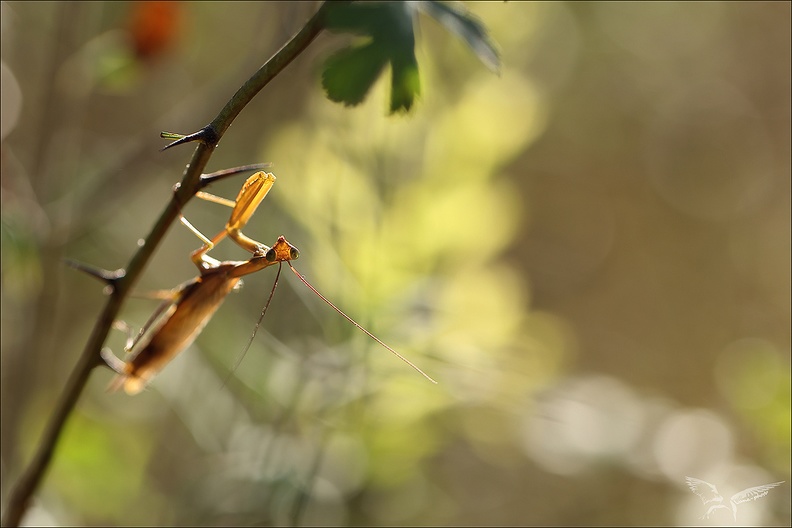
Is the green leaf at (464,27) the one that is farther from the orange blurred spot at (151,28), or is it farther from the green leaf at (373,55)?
the orange blurred spot at (151,28)

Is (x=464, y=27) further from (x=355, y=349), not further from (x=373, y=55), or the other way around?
(x=355, y=349)

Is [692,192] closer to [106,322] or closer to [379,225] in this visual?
[379,225]

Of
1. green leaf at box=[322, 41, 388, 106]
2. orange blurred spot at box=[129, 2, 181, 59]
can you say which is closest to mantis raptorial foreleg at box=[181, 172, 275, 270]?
green leaf at box=[322, 41, 388, 106]

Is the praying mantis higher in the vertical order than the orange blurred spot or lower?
lower

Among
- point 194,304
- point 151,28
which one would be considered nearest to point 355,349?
point 194,304

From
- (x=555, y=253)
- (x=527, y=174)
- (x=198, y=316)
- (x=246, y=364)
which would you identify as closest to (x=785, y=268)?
(x=555, y=253)

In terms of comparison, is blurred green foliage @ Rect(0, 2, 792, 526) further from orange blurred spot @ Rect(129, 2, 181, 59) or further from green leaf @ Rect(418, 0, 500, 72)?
green leaf @ Rect(418, 0, 500, 72)
